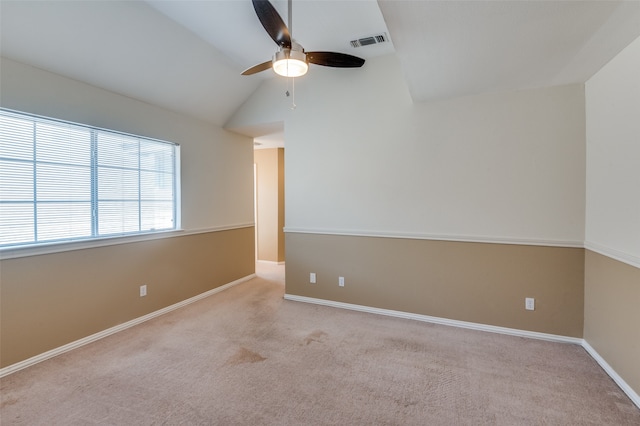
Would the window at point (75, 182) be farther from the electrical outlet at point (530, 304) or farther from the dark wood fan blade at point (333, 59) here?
the electrical outlet at point (530, 304)

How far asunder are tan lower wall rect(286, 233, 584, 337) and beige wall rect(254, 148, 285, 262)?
217 cm

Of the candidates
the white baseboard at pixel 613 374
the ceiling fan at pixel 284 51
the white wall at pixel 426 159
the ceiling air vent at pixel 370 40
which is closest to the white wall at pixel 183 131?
the white wall at pixel 426 159

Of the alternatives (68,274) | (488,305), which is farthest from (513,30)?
(68,274)

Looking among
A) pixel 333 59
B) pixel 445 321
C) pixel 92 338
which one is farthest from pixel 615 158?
pixel 92 338

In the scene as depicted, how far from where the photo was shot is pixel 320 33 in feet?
9.22

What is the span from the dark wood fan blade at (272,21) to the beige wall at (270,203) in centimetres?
393

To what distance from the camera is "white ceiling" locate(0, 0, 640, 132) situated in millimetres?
1684

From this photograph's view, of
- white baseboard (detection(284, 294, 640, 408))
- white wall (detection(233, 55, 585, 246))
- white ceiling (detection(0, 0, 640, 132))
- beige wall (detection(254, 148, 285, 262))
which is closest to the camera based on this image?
white ceiling (detection(0, 0, 640, 132))

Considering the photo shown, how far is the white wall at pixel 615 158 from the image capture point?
1.86 meters

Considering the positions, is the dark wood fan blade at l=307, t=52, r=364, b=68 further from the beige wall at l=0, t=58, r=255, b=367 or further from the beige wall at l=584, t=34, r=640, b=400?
the beige wall at l=0, t=58, r=255, b=367

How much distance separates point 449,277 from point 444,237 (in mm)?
418

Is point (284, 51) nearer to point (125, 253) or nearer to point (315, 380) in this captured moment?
point (315, 380)

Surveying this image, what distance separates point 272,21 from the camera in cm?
190

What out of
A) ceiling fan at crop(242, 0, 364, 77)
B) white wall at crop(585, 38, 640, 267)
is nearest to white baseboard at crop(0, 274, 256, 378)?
ceiling fan at crop(242, 0, 364, 77)
